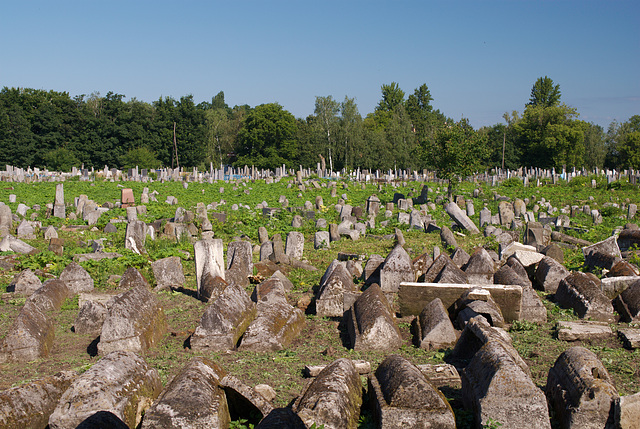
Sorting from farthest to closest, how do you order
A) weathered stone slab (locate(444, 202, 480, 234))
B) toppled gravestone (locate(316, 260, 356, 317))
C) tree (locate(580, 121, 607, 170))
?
tree (locate(580, 121, 607, 170)), weathered stone slab (locate(444, 202, 480, 234)), toppled gravestone (locate(316, 260, 356, 317))

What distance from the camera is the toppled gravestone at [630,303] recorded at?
8062 millimetres

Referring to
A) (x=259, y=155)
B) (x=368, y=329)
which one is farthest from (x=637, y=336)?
(x=259, y=155)

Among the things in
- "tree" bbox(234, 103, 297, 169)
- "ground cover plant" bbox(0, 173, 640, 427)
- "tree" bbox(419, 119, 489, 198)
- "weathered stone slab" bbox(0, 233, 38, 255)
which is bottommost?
"ground cover plant" bbox(0, 173, 640, 427)

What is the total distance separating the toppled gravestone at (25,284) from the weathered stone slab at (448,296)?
268 inches

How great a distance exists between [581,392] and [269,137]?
65674 mm

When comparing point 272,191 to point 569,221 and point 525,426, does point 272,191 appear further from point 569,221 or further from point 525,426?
point 525,426

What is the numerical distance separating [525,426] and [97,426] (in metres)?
3.46

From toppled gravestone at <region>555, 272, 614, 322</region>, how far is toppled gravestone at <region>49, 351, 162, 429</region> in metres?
6.48

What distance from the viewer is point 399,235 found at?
1622cm

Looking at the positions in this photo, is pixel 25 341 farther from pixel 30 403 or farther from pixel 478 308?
pixel 478 308

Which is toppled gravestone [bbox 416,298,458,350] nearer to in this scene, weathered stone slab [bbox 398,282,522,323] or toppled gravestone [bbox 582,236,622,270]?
weathered stone slab [bbox 398,282,522,323]

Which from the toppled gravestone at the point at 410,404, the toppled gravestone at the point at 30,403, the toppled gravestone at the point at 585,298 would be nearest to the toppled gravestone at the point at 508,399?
the toppled gravestone at the point at 410,404

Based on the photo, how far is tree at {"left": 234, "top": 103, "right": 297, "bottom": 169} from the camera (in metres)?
67.4

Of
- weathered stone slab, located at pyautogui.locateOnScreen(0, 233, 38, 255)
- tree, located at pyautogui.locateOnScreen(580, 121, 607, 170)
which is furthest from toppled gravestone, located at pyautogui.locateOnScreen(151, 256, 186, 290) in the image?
tree, located at pyautogui.locateOnScreen(580, 121, 607, 170)
